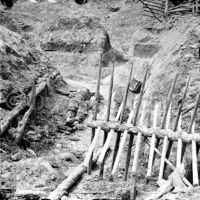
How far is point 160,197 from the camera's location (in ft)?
14.6

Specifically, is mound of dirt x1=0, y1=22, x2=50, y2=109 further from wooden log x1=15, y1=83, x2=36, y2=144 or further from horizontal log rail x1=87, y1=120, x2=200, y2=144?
horizontal log rail x1=87, y1=120, x2=200, y2=144

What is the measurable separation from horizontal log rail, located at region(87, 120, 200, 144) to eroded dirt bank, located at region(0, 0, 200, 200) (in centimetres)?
104

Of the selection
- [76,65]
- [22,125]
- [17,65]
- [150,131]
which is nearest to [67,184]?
[150,131]

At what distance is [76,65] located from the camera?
46.5ft

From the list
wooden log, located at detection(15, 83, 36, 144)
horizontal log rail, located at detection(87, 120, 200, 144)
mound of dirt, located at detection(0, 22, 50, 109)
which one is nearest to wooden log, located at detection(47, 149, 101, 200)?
horizontal log rail, located at detection(87, 120, 200, 144)

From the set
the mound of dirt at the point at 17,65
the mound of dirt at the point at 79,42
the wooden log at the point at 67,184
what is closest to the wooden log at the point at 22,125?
the mound of dirt at the point at 17,65

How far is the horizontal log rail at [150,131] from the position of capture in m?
5.85

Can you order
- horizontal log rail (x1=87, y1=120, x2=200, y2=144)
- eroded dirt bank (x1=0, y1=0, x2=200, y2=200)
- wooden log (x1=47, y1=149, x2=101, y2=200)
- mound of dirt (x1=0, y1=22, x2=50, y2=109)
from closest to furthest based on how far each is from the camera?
1. wooden log (x1=47, y1=149, x2=101, y2=200)
2. horizontal log rail (x1=87, y1=120, x2=200, y2=144)
3. eroded dirt bank (x1=0, y1=0, x2=200, y2=200)
4. mound of dirt (x1=0, y1=22, x2=50, y2=109)

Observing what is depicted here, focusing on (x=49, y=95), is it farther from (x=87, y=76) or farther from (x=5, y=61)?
(x=87, y=76)

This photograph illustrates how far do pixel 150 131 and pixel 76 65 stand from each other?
8.59 metres

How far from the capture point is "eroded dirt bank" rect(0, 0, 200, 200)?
6.38 meters

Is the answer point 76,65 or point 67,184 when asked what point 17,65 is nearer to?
point 76,65

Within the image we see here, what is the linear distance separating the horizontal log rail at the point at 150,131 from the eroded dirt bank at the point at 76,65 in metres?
1.04

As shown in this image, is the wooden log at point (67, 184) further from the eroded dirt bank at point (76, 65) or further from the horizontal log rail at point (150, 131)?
the horizontal log rail at point (150, 131)
